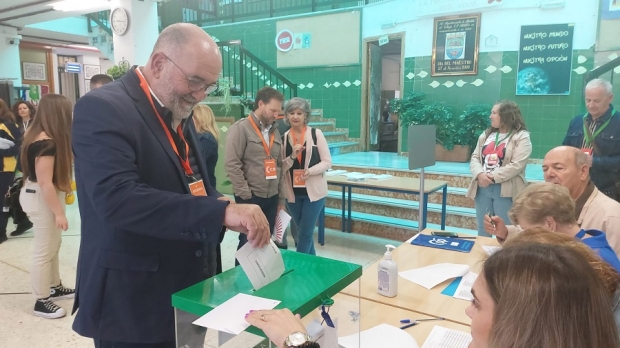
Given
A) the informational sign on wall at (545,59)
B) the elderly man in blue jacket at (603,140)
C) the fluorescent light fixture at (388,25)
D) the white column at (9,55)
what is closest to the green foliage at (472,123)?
the informational sign on wall at (545,59)

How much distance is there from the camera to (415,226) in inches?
189

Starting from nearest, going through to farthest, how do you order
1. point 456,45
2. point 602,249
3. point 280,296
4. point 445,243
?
1. point 280,296
2. point 602,249
3. point 445,243
4. point 456,45

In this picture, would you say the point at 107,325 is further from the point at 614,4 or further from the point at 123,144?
the point at 614,4

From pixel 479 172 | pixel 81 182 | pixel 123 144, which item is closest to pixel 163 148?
pixel 123 144

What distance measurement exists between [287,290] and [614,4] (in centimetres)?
722

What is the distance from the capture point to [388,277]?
73.5 inches

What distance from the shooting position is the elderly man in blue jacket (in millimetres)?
3338

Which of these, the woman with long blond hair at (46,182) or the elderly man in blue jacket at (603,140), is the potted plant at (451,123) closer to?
the elderly man in blue jacket at (603,140)

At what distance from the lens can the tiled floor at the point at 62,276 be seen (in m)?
2.73

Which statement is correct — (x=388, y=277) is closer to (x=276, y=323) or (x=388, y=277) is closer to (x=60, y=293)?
(x=276, y=323)

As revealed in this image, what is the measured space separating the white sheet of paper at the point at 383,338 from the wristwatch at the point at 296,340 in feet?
1.87

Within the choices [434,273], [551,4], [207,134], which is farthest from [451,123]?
[434,273]

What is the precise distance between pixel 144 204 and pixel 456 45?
7.27 meters

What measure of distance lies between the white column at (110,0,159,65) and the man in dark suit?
5.26 meters
